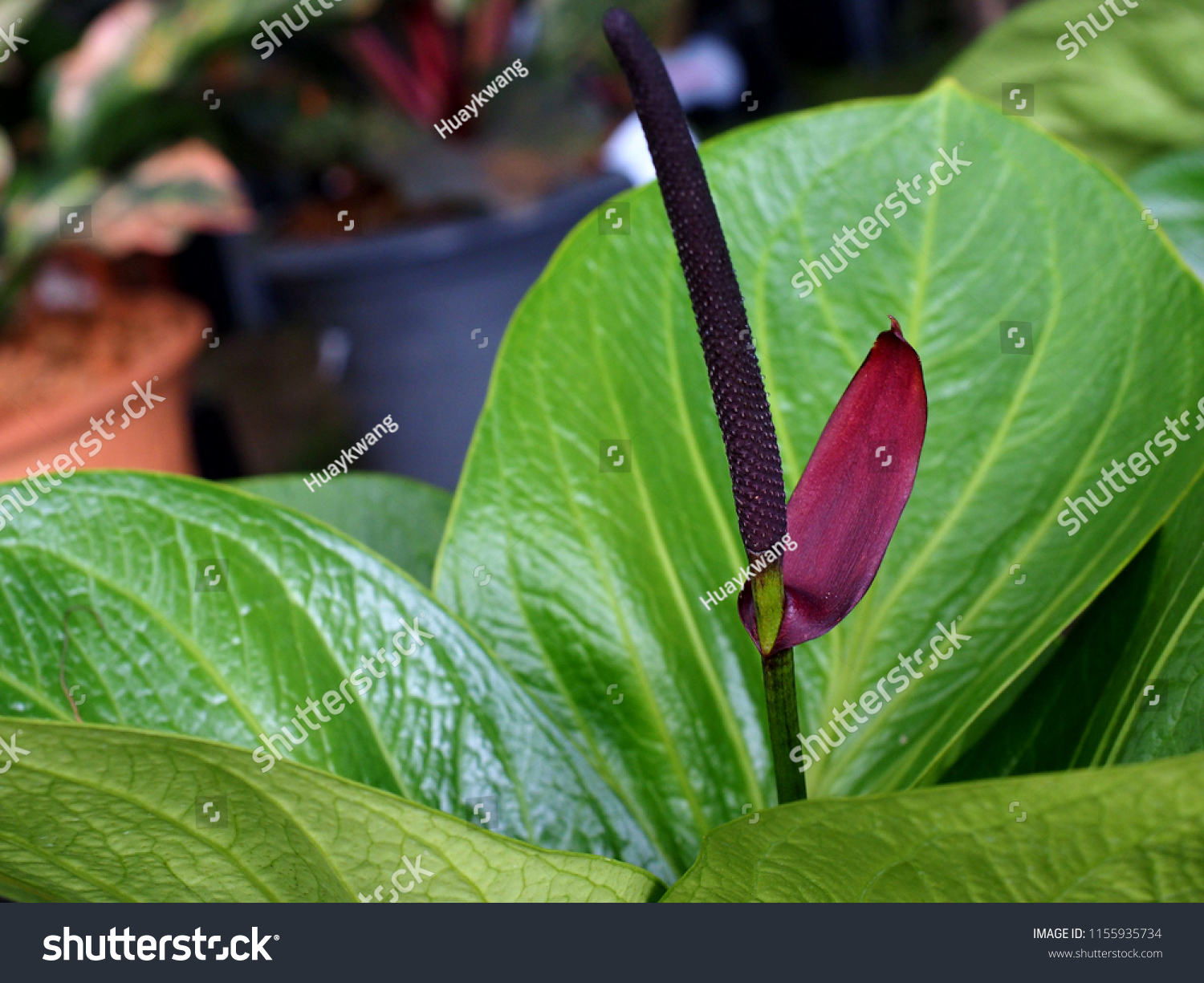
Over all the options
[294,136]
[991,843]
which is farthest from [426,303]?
[991,843]

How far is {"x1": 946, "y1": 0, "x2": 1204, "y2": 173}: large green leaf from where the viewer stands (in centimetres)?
44

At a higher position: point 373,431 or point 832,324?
point 373,431

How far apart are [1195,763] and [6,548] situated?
0.73 feet

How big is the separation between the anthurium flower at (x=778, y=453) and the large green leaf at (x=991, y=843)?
0.08 feet

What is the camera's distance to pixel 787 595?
20 centimetres

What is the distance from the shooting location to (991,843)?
172 mm

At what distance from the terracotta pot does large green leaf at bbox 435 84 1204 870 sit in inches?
21.1

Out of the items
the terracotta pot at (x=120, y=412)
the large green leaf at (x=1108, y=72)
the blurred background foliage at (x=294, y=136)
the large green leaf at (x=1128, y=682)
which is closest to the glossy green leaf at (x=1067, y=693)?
the large green leaf at (x=1128, y=682)

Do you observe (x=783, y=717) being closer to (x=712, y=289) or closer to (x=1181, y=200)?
(x=712, y=289)

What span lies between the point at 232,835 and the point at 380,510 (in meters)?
0.15

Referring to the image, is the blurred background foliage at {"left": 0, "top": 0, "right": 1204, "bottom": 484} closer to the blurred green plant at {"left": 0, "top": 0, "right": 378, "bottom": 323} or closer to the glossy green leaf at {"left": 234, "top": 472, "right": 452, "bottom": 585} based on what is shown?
the blurred green plant at {"left": 0, "top": 0, "right": 378, "bottom": 323}
